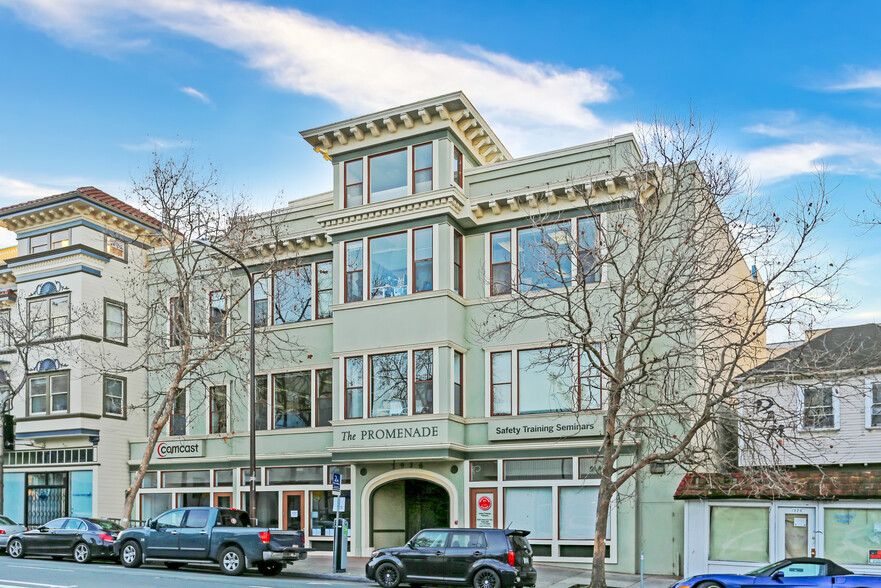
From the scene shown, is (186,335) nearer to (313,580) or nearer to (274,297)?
(274,297)


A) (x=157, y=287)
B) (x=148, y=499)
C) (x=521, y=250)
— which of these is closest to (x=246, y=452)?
(x=148, y=499)

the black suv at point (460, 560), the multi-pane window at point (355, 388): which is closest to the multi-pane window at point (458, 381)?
the multi-pane window at point (355, 388)

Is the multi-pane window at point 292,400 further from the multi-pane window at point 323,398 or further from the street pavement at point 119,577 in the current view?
the street pavement at point 119,577

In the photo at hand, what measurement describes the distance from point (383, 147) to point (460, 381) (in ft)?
24.8

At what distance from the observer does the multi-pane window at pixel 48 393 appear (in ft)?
107

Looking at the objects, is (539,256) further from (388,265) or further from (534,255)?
(388,265)

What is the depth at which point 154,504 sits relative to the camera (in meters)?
32.7

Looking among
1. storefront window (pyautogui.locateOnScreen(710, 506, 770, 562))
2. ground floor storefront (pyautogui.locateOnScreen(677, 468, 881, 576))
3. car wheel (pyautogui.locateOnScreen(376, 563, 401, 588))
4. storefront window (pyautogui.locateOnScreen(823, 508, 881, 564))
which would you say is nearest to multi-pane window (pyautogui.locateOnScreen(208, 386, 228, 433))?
car wheel (pyautogui.locateOnScreen(376, 563, 401, 588))

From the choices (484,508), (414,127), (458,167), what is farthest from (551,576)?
(414,127)

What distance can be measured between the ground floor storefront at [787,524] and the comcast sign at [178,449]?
53.5 feet

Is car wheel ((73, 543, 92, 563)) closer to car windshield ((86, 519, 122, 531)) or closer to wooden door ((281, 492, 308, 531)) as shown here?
car windshield ((86, 519, 122, 531))

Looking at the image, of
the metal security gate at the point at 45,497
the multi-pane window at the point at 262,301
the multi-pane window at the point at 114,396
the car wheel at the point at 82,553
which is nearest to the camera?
the car wheel at the point at 82,553

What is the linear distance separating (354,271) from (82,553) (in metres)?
11.0

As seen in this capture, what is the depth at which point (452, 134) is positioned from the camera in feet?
91.4
